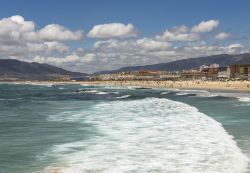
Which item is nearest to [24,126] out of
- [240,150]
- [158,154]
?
[158,154]

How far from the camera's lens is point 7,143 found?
2830 cm

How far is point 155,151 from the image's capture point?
24.5 m

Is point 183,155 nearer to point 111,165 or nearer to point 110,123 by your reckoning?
Result: point 111,165

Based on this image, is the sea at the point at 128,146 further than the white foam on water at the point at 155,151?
Yes

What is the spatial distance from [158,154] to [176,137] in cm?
593

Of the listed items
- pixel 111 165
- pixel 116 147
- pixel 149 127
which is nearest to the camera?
pixel 111 165

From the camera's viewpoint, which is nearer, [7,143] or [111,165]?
[111,165]

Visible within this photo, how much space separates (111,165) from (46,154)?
186 inches

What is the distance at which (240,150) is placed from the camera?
24.0 metres

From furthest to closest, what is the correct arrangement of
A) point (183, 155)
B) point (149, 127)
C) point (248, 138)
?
1. point (149, 127)
2. point (248, 138)
3. point (183, 155)

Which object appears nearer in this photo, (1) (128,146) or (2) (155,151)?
(2) (155,151)

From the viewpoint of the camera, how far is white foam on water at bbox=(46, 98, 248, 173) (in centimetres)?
2058

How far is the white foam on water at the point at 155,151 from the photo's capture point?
20.6 metres

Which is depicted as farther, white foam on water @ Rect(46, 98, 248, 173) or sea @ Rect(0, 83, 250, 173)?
sea @ Rect(0, 83, 250, 173)
